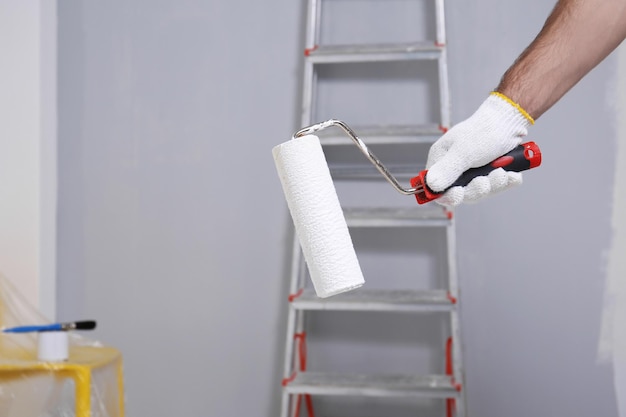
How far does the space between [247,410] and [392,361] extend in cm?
47

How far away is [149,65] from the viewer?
8.55ft

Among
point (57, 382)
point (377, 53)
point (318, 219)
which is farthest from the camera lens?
point (377, 53)

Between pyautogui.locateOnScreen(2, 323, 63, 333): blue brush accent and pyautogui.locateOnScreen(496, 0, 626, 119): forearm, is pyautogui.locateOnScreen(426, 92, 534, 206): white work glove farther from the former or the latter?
pyautogui.locateOnScreen(2, 323, 63, 333): blue brush accent

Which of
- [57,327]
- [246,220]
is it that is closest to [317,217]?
[57,327]

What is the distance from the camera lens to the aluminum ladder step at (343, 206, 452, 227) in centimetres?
222

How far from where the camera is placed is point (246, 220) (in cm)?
253

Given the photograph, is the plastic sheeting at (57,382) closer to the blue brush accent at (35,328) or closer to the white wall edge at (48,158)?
the blue brush accent at (35,328)

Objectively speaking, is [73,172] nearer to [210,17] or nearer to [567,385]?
[210,17]

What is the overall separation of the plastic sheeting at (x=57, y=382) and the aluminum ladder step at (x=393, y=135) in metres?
0.81

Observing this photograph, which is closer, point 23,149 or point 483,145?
point 483,145

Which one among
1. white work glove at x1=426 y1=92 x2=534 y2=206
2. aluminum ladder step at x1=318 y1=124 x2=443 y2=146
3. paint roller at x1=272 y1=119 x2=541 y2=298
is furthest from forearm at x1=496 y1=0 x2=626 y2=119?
aluminum ladder step at x1=318 y1=124 x2=443 y2=146

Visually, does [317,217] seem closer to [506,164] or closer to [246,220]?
[506,164]

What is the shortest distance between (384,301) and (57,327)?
0.83 meters

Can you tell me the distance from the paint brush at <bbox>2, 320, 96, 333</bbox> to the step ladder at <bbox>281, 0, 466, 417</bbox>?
0.58m
